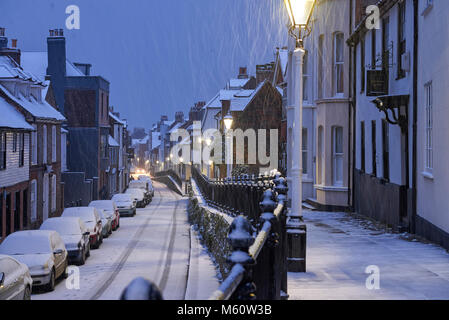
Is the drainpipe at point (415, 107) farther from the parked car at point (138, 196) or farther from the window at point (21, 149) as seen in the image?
the parked car at point (138, 196)

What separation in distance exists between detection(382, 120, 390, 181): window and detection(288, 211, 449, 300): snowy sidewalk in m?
3.03

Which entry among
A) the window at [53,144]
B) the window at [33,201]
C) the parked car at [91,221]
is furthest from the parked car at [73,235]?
the window at [53,144]

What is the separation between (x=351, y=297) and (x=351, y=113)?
58.2ft

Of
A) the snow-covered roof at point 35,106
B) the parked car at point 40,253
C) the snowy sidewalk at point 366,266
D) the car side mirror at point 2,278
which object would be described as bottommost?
the parked car at point 40,253

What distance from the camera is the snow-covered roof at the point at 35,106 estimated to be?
33000 mm

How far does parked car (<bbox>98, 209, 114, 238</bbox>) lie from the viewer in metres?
28.9

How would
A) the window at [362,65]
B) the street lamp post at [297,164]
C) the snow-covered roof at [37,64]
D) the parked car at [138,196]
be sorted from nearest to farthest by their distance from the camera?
the street lamp post at [297,164], the window at [362,65], the parked car at [138,196], the snow-covered roof at [37,64]

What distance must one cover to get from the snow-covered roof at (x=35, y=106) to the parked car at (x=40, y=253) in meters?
17.6

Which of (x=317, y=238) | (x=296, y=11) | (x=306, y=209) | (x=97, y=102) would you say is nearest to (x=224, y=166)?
(x=97, y=102)

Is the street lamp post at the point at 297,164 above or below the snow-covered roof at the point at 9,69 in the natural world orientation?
below

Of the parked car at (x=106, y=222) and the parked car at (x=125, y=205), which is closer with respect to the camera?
the parked car at (x=106, y=222)

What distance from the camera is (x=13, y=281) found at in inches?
455

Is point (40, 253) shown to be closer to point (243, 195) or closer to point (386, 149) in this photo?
point (243, 195)

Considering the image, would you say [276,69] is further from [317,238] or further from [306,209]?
[317,238]
